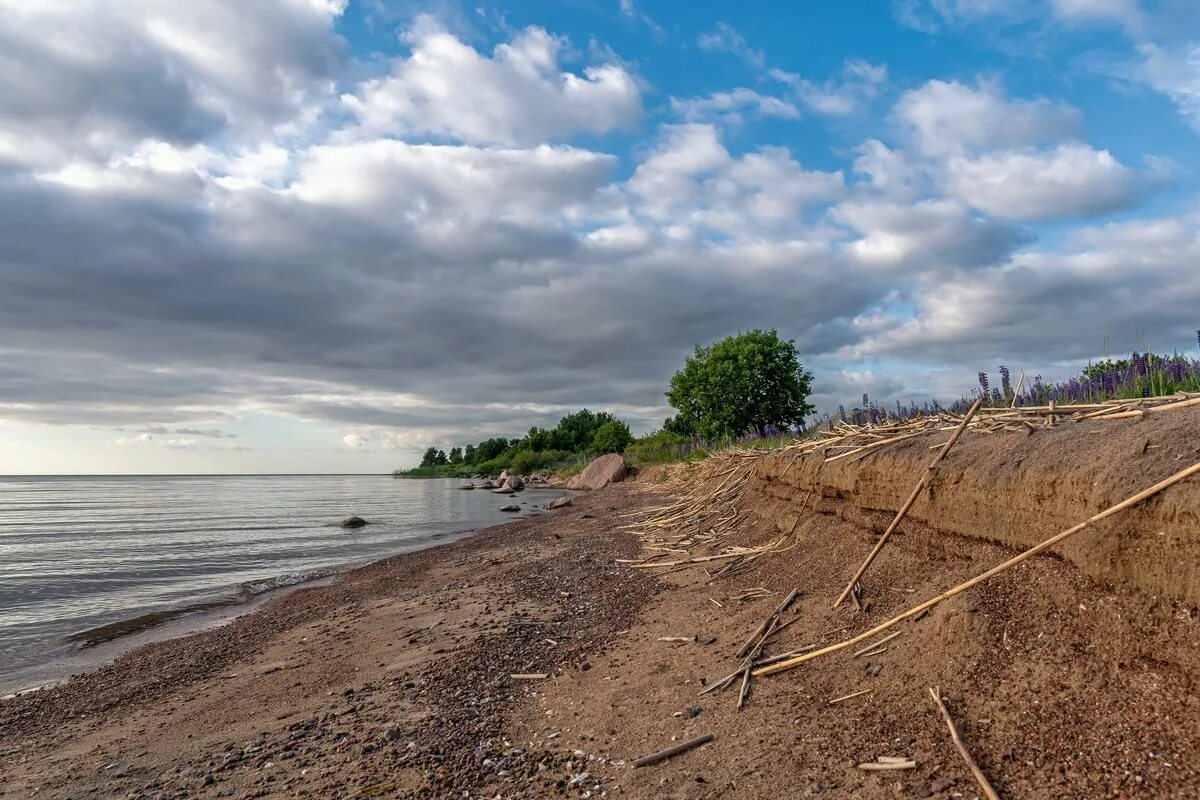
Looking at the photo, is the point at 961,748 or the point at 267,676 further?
the point at 267,676

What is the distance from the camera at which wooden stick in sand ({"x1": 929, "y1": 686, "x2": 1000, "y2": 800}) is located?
2.22 m

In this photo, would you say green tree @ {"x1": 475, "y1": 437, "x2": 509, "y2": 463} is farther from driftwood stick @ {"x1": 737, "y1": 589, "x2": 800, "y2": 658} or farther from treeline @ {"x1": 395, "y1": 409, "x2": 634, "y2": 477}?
driftwood stick @ {"x1": 737, "y1": 589, "x2": 800, "y2": 658}

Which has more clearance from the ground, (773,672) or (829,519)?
(829,519)

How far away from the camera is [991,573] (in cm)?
284

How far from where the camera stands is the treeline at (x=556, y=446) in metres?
59.6

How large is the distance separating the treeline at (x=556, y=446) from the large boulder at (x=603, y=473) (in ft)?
51.8

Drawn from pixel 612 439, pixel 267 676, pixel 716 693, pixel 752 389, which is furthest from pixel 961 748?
pixel 612 439

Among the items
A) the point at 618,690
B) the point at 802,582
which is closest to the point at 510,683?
the point at 618,690

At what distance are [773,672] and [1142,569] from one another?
73.8 inches

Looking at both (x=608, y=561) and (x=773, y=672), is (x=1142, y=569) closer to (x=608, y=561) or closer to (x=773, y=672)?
(x=773, y=672)

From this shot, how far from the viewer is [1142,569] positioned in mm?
2598

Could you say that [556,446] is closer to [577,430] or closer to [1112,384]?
[577,430]

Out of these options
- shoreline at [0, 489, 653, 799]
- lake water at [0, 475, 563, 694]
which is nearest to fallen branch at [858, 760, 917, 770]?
shoreline at [0, 489, 653, 799]

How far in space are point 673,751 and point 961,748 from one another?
1266mm
